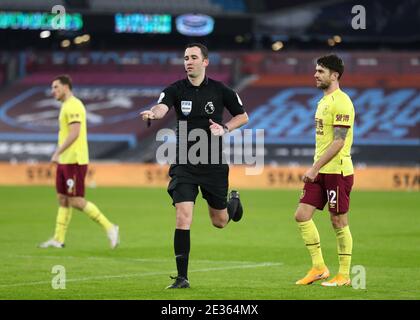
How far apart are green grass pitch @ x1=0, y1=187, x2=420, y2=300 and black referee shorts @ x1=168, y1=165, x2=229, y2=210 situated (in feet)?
3.14

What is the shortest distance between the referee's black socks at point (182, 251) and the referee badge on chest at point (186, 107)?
1274 millimetres

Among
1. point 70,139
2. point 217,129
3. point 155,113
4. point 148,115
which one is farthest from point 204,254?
point 148,115

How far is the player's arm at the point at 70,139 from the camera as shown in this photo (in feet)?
53.8

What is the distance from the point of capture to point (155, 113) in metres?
11.0

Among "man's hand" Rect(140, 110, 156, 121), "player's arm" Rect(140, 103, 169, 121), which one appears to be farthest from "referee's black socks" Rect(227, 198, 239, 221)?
"man's hand" Rect(140, 110, 156, 121)

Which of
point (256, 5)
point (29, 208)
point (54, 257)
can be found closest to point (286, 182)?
point (29, 208)

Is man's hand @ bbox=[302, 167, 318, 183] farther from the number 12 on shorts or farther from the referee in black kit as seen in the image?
the referee in black kit

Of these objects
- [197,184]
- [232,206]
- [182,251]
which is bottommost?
[182,251]

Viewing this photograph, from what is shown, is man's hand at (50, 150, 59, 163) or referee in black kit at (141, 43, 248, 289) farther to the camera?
man's hand at (50, 150, 59, 163)

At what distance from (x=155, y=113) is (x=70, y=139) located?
5663 mm

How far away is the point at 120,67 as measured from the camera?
5606cm

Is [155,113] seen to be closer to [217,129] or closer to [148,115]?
[148,115]

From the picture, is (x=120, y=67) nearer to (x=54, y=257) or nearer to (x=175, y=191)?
(x=54, y=257)

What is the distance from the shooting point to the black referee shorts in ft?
37.7
